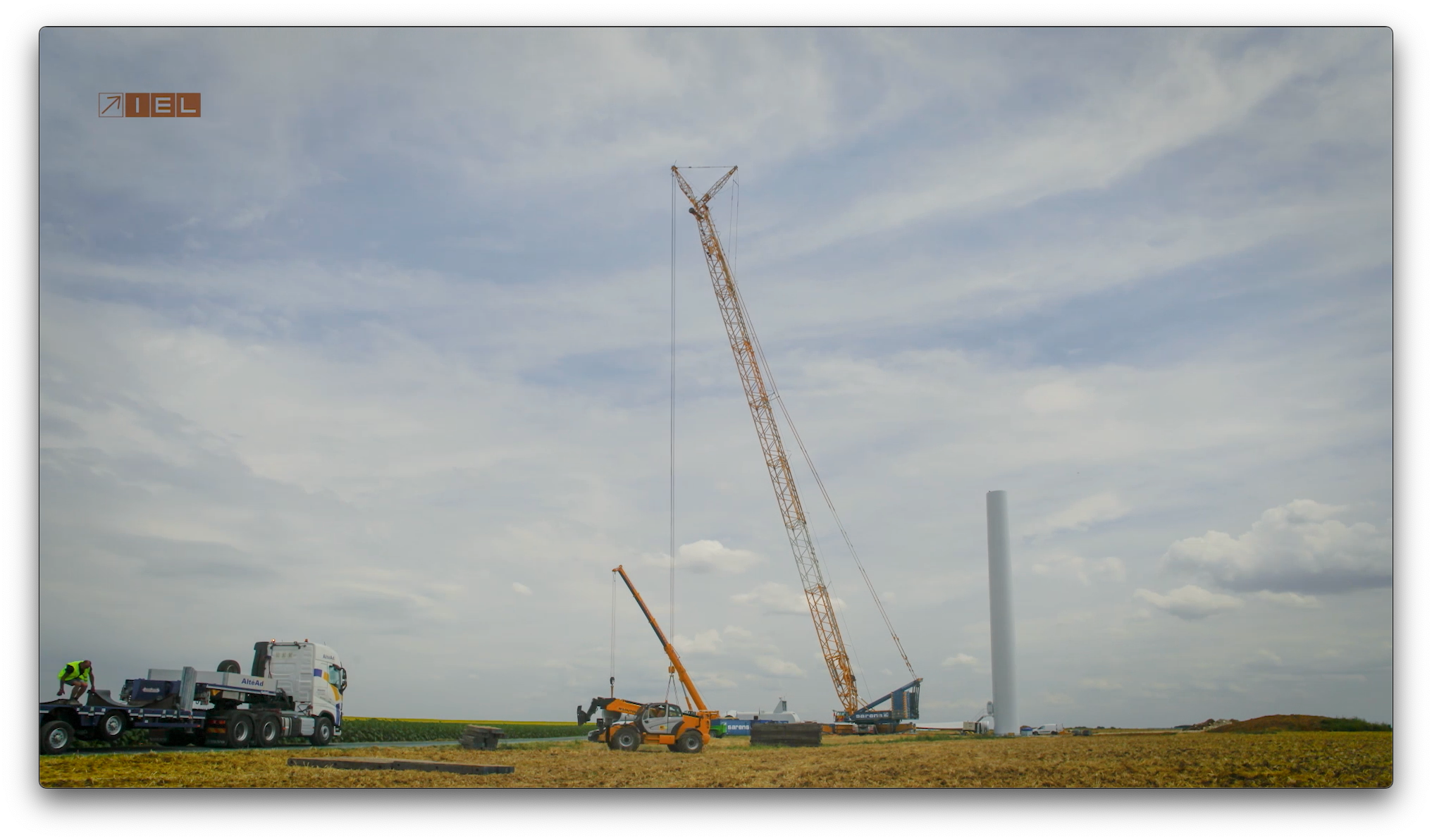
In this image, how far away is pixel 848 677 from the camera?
240 feet

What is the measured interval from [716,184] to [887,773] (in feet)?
168

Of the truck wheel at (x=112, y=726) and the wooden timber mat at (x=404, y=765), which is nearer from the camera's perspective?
the wooden timber mat at (x=404, y=765)

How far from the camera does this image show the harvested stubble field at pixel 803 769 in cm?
2270

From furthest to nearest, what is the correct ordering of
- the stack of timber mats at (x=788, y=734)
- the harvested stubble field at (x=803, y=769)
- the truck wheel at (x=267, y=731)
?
the stack of timber mats at (x=788, y=734)
the truck wheel at (x=267, y=731)
the harvested stubble field at (x=803, y=769)

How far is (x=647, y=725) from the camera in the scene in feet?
117

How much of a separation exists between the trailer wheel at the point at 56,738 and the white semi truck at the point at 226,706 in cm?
2

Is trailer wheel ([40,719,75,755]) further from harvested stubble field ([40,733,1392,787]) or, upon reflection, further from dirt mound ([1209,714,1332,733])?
dirt mound ([1209,714,1332,733])

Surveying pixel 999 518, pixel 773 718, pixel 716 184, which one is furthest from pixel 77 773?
pixel 716 184

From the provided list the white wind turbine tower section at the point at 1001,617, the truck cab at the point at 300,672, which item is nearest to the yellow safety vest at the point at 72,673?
the truck cab at the point at 300,672

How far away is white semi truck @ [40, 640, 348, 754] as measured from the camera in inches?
1069

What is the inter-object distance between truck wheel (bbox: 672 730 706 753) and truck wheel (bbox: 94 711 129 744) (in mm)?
18789

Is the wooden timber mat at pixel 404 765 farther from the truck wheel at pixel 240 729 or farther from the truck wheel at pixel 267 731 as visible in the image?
the truck wheel at pixel 267 731

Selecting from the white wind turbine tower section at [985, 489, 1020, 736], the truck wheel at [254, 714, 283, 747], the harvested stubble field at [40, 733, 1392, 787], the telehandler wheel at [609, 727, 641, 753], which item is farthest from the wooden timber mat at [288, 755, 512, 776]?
the white wind turbine tower section at [985, 489, 1020, 736]

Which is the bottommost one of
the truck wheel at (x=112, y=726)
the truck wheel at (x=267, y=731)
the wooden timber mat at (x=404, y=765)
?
the truck wheel at (x=267, y=731)
